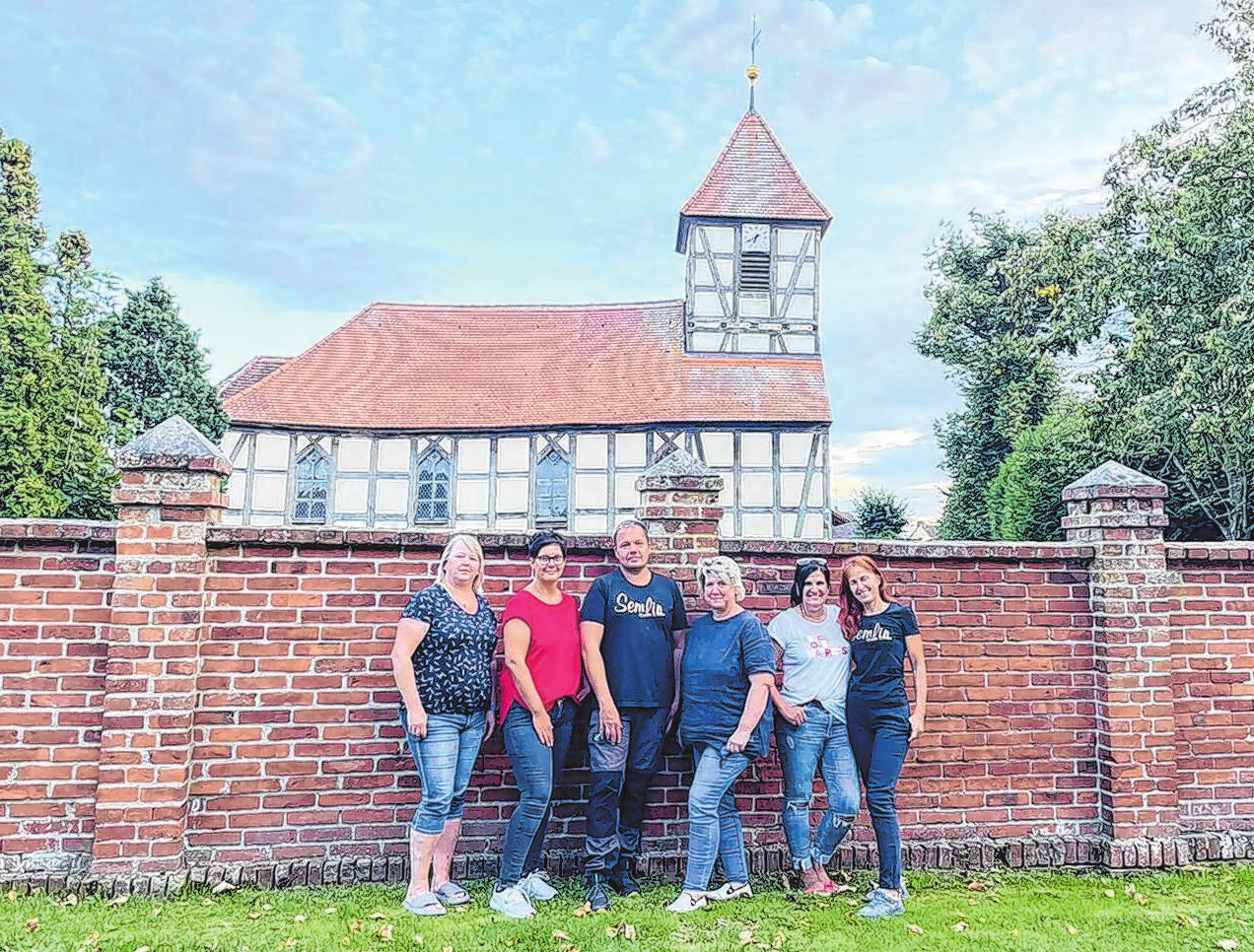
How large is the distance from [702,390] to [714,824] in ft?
52.5

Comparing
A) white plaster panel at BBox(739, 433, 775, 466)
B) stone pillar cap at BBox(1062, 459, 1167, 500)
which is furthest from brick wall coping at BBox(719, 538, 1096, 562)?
white plaster panel at BBox(739, 433, 775, 466)

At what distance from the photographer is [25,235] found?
14789mm

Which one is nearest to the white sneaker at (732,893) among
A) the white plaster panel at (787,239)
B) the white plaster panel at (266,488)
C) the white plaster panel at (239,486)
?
the white plaster panel at (266,488)

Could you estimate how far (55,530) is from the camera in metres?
4.03

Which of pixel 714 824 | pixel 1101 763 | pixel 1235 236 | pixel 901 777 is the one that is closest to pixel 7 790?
pixel 714 824

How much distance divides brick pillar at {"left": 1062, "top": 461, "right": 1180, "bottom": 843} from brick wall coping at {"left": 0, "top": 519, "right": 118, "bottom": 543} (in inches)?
203

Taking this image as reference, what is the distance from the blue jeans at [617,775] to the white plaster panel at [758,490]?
14828 mm

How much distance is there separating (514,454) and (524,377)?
2.34m

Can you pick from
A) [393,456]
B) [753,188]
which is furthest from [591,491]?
[753,188]

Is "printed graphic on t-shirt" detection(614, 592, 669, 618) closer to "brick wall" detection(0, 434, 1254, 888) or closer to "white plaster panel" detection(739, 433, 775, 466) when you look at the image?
"brick wall" detection(0, 434, 1254, 888)

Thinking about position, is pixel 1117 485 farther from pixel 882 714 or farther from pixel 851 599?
pixel 882 714

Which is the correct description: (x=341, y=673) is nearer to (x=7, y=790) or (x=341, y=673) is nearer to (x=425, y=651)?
(x=425, y=651)

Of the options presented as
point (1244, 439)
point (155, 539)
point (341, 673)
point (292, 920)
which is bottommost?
point (292, 920)

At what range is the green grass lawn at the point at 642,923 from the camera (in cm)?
347
